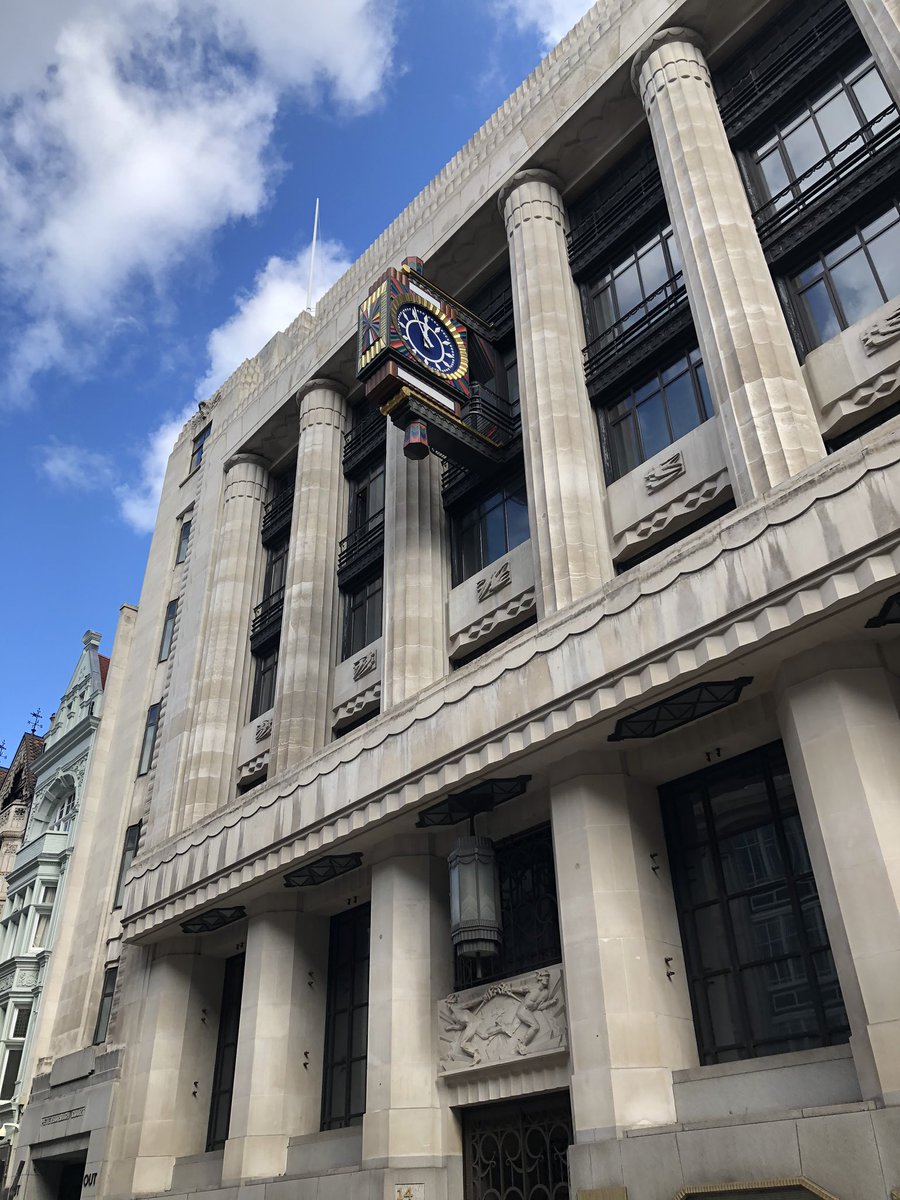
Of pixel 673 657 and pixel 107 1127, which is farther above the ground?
pixel 673 657

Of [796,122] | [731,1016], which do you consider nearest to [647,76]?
[796,122]

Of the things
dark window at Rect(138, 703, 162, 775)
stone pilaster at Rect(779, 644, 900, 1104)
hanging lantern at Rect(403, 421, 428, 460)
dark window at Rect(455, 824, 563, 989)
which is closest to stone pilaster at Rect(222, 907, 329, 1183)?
dark window at Rect(455, 824, 563, 989)

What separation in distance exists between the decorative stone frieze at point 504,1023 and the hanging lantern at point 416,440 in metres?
11.7

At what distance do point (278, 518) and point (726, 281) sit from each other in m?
18.9

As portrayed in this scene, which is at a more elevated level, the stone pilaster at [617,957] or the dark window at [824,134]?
the dark window at [824,134]

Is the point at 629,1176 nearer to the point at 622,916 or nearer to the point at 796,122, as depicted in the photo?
the point at 622,916

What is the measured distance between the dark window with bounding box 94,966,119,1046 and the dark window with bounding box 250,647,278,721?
9.35 metres

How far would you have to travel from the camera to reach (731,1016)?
14320 mm

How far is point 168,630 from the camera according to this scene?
36.4m

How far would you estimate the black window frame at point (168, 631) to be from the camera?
36.0 metres

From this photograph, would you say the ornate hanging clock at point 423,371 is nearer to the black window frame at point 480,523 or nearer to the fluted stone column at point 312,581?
the black window frame at point 480,523

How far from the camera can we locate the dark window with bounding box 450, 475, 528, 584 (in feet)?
75.2

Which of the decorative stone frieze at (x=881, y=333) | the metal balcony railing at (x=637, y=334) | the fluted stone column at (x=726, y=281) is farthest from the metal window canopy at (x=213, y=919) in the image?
the decorative stone frieze at (x=881, y=333)

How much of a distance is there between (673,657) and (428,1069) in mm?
9082
